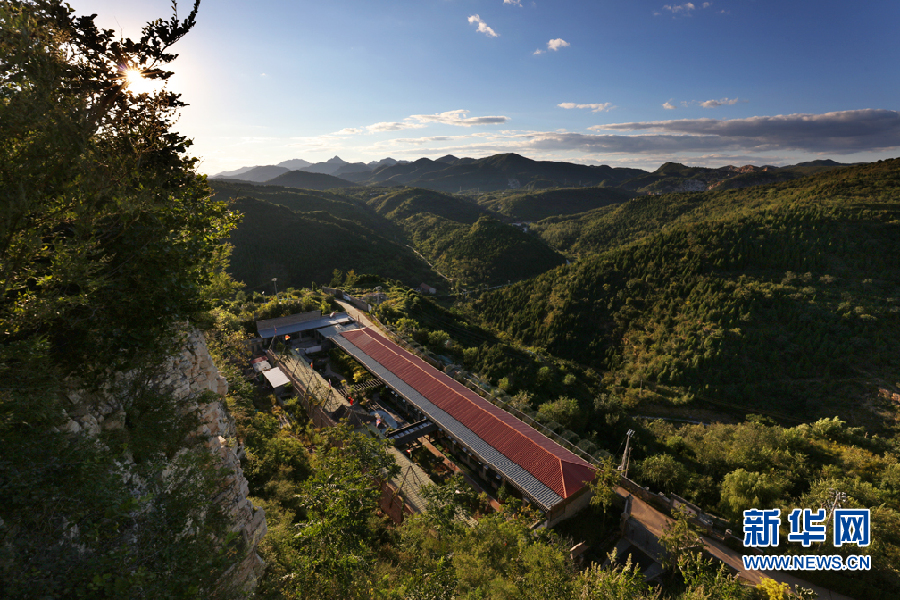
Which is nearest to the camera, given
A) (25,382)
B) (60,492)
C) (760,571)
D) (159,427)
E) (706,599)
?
(60,492)

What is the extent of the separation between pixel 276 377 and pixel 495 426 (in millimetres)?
15662

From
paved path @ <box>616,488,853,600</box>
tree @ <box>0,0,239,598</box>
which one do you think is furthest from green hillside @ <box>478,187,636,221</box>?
tree @ <box>0,0,239,598</box>

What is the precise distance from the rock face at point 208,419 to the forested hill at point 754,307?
37135 mm

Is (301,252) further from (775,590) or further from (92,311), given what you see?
(775,590)

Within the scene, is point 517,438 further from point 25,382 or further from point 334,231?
point 334,231

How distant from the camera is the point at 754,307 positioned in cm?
3856

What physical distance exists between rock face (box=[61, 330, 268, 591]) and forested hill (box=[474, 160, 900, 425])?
37135 mm

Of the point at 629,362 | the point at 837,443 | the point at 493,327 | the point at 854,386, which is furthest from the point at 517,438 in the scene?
the point at 493,327

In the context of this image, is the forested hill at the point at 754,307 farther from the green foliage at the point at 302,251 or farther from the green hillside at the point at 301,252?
the green hillside at the point at 301,252

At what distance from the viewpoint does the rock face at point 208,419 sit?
6.39 metres

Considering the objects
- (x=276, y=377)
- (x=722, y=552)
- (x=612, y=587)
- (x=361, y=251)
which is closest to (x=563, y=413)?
(x=722, y=552)

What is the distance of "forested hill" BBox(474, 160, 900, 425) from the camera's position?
3291cm

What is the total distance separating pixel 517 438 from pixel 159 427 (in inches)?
634

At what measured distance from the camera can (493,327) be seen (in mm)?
57500
